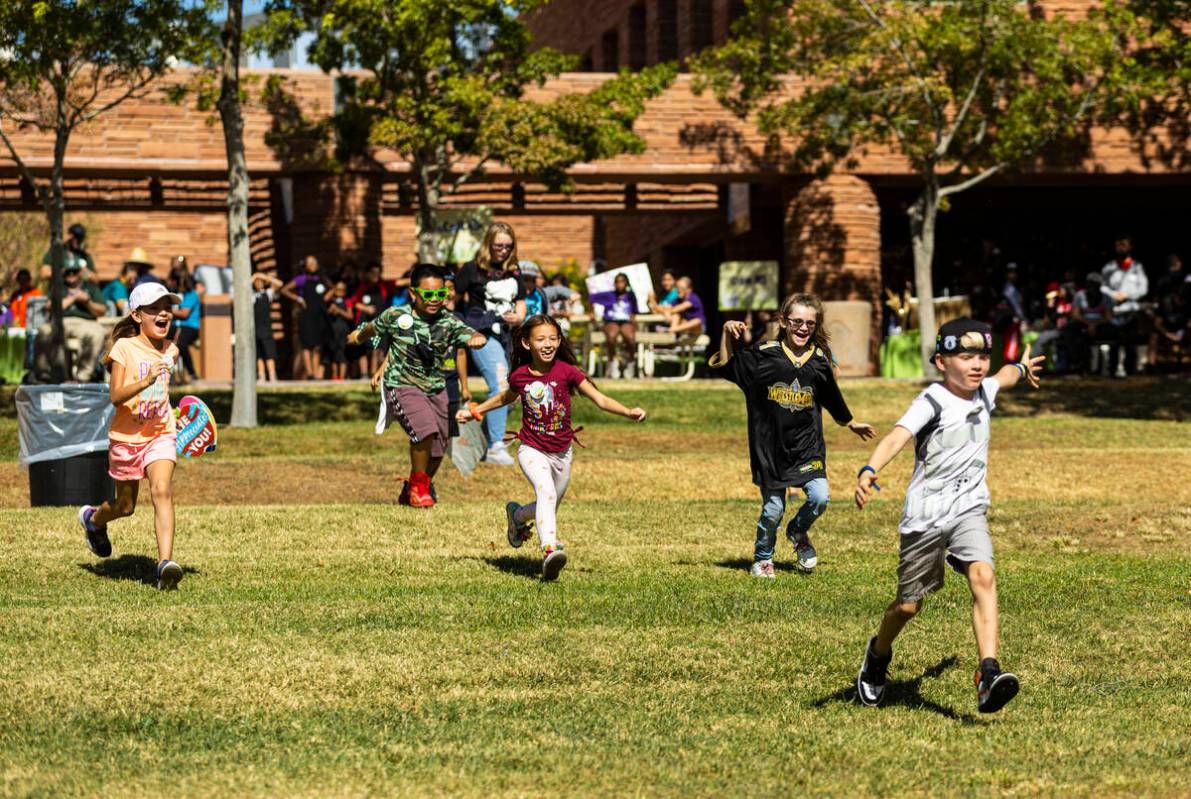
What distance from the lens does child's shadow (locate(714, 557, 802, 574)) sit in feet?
37.2

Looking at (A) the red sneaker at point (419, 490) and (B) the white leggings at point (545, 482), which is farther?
(A) the red sneaker at point (419, 490)

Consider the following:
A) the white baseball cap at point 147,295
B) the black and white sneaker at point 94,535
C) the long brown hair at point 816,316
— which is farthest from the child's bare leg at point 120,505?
the long brown hair at point 816,316

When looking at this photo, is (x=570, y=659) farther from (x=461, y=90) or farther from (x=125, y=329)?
(x=461, y=90)

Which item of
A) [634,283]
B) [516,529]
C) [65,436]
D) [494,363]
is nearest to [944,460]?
[516,529]

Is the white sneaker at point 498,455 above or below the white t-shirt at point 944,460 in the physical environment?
below

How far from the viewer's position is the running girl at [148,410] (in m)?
9.84

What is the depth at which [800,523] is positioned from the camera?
1105 cm

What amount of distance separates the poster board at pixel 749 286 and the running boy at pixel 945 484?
24849mm

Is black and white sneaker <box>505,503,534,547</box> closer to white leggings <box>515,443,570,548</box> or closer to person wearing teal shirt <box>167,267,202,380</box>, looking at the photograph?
white leggings <box>515,443,570,548</box>

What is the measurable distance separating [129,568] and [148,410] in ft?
4.73

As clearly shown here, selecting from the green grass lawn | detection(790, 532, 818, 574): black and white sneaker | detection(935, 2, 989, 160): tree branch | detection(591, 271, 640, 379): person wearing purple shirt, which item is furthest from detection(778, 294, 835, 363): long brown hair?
detection(935, 2, 989, 160): tree branch

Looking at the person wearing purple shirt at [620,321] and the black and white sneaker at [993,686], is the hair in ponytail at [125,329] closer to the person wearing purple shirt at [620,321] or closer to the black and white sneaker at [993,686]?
the black and white sneaker at [993,686]

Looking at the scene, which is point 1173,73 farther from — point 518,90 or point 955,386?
point 955,386

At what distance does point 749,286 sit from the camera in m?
32.4
